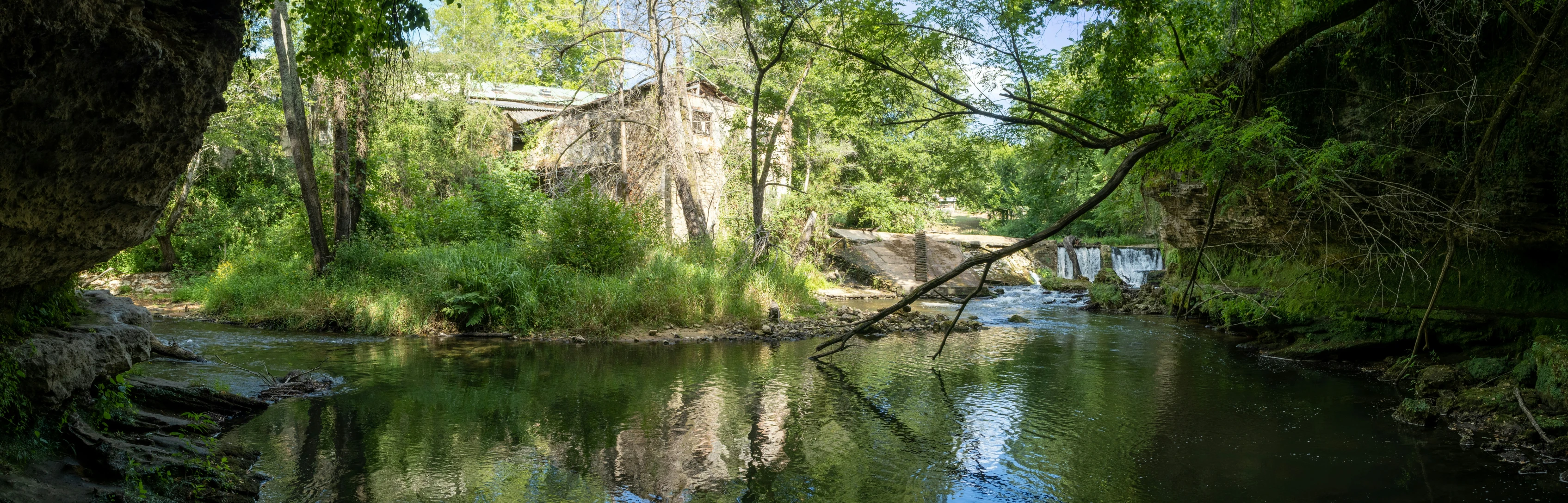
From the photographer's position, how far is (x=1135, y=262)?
909 inches

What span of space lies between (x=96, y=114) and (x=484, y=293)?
1025 cm

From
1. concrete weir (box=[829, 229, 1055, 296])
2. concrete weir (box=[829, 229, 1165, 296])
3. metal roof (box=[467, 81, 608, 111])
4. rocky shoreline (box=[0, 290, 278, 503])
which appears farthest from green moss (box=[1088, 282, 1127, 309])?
rocky shoreline (box=[0, 290, 278, 503])

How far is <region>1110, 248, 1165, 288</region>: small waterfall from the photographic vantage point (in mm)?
22625

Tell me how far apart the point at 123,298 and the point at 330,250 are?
10.5 m

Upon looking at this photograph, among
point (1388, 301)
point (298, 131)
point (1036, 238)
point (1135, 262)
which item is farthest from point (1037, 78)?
point (1135, 262)

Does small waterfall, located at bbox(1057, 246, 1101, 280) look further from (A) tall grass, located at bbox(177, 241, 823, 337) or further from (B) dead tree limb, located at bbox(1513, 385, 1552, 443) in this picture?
(B) dead tree limb, located at bbox(1513, 385, 1552, 443)

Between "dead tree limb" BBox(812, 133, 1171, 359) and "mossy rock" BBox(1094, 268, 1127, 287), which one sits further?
"mossy rock" BBox(1094, 268, 1127, 287)

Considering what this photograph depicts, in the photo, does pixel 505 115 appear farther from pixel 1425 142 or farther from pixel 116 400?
pixel 1425 142

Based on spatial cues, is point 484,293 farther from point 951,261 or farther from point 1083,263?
point 1083,263

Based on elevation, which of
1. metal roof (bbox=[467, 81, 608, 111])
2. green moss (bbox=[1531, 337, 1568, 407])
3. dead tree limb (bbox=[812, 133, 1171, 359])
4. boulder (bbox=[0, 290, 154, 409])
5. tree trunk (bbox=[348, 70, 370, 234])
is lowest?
green moss (bbox=[1531, 337, 1568, 407])

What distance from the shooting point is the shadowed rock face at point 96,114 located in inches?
113

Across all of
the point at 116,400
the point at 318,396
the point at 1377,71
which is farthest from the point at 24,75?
the point at 1377,71

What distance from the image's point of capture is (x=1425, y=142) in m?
9.36

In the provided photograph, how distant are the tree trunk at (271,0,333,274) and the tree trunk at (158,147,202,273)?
4493 millimetres
